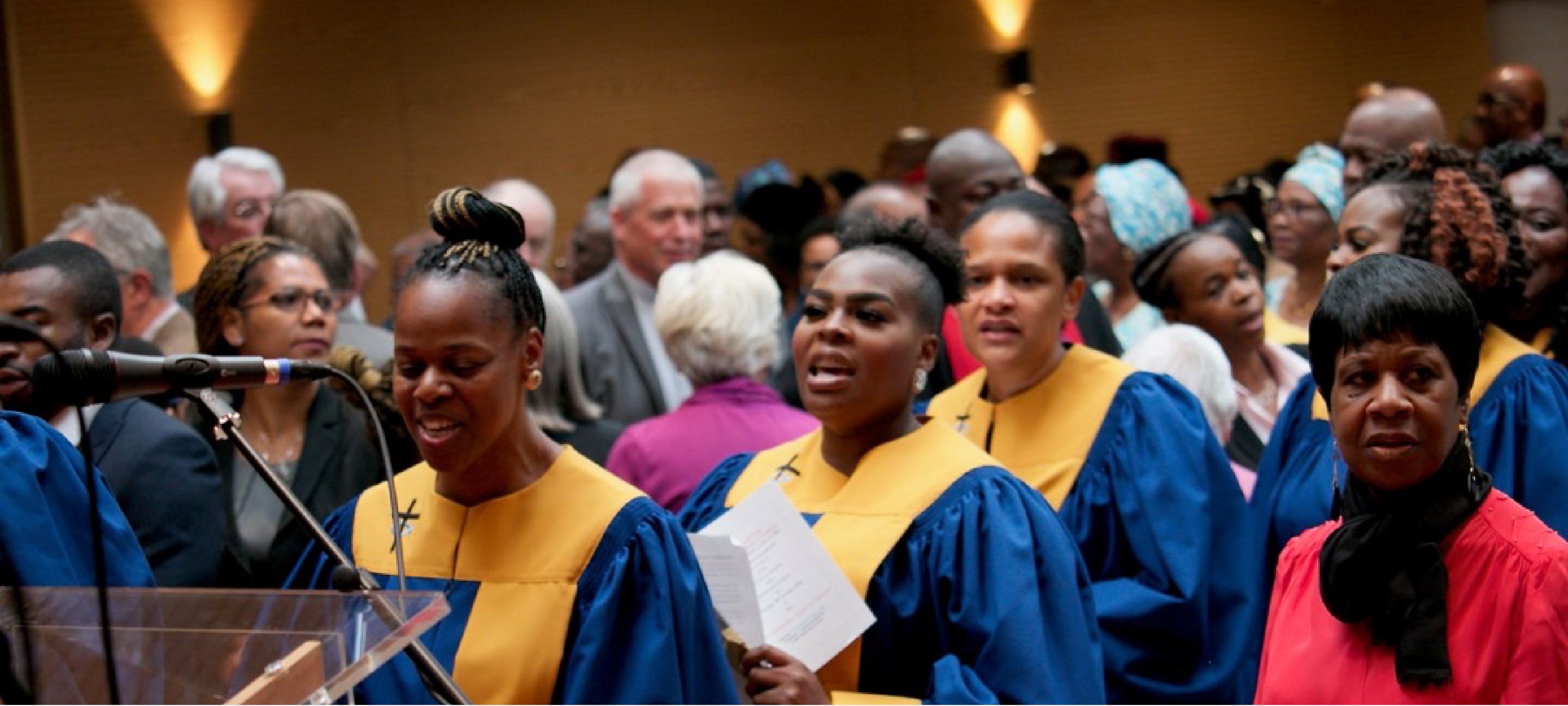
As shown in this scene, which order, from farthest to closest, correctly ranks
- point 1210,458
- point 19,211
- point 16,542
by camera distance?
point 19,211 < point 1210,458 < point 16,542

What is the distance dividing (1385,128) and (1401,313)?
3.65m

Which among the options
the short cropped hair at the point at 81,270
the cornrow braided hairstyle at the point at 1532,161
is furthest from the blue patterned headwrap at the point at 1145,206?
the short cropped hair at the point at 81,270

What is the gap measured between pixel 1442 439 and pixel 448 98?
802 cm

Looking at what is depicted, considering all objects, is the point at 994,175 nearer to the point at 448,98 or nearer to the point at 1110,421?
the point at 1110,421

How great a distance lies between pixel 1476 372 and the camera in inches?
134

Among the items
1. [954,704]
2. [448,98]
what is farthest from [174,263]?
[954,704]

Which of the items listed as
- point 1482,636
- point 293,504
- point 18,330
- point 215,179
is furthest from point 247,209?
point 1482,636

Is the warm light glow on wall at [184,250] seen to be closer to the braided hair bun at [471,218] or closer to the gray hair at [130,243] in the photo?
the gray hair at [130,243]

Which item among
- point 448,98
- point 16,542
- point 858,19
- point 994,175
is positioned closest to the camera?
point 16,542

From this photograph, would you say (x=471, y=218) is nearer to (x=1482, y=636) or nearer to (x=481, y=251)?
(x=481, y=251)

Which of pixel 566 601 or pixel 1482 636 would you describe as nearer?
pixel 1482 636

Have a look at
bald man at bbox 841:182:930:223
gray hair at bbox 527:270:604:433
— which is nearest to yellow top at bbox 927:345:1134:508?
gray hair at bbox 527:270:604:433

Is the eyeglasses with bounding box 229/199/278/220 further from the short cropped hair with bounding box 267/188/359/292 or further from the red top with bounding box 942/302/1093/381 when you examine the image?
the red top with bounding box 942/302/1093/381

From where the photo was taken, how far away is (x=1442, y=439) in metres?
2.91
